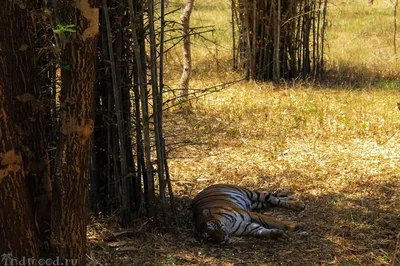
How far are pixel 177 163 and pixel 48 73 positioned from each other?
213 centimetres

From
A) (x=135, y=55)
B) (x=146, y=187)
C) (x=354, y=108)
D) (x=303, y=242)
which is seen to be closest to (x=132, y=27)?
(x=135, y=55)

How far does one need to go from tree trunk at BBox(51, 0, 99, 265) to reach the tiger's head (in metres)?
1.27

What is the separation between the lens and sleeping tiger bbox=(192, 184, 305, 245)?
3729mm

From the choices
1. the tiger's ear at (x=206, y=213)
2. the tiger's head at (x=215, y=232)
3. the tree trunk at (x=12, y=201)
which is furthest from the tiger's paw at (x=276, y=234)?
the tree trunk at (x=12, y=201)

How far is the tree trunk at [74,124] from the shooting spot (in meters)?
2.32

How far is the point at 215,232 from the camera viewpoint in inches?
144

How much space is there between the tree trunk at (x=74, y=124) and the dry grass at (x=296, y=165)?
76cm

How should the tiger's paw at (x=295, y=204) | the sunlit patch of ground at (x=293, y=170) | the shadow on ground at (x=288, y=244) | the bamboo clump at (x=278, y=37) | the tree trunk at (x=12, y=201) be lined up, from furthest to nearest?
the bamboo clump at (x=278, y=37) → the tiger's paw at (x=295, y=204) → the sunlit patch of ground at (x=293, y=170) → the shadow on ground at (x=288, y=244) → the tree trunk at (x=12, y=201)

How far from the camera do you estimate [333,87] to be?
26.6 feet

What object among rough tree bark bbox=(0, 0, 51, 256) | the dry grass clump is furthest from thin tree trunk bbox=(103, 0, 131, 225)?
rough tree bark bbox=(0, 0, 51, 256)

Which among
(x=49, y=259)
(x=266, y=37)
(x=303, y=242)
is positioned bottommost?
(x=303, y=242)

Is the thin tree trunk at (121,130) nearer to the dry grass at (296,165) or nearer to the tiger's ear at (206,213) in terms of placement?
the dry grass at (296,165)

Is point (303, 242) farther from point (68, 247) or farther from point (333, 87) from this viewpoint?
point (333, 87)

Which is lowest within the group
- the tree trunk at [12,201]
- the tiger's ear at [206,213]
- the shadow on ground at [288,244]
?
the shadow on ground at [288,244]
